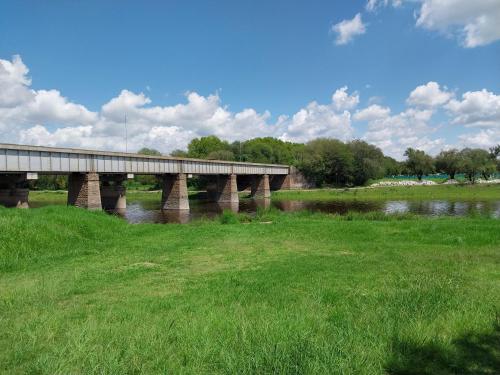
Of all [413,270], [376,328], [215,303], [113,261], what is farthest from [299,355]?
[113,261]

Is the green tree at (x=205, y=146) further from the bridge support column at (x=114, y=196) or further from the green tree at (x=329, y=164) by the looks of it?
the bridge support column at (x=114, y=196)

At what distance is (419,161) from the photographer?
106812 millimetres

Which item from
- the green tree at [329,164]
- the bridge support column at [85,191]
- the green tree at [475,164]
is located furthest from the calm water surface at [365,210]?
the green tree at [475,164]

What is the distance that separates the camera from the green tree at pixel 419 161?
4181 inches

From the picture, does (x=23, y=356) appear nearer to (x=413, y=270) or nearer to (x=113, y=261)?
(x=113, y=261)

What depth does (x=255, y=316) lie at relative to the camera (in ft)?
20.7

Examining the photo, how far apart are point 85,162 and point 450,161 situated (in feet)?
288

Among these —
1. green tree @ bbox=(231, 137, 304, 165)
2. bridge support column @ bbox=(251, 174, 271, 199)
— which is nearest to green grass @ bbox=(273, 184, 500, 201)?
bridge support column @ bbox=(251, 174, 271, 199)

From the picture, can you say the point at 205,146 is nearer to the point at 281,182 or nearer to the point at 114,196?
the point at 281,182

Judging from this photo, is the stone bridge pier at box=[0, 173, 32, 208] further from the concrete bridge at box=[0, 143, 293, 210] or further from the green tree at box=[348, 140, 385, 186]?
the green tree at box=[348, 140, 385, 186]

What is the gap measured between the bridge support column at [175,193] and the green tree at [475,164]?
64.0 m

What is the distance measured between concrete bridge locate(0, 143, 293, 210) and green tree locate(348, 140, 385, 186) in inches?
1215

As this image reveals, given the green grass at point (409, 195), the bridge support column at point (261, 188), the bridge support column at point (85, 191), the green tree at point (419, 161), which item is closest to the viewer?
the bridge support column at point (85, 191)

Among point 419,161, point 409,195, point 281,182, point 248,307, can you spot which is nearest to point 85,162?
point 248,307
